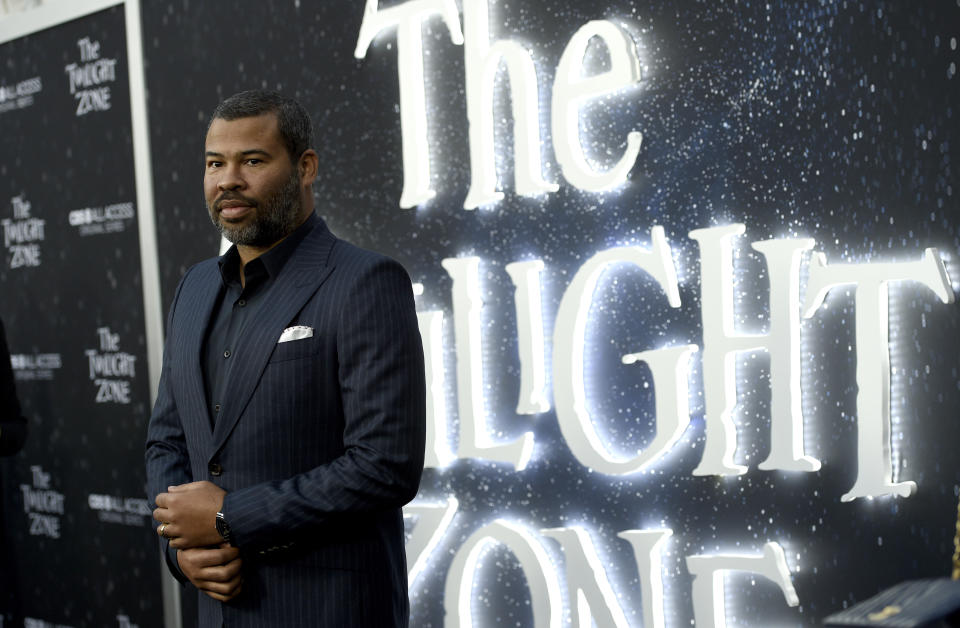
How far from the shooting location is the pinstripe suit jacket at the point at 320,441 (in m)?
1.55

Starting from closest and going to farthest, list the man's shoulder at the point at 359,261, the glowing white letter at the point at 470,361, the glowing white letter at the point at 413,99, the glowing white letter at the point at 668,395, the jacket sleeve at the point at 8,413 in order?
the man's shoulder at the point at 359,261 < the glowing white letter at the point at 668,395 < the glowing white letter at the point at 470,361 < the glowing white letter at the point at 413,99 < the jacket sleeve at the point at 8,413

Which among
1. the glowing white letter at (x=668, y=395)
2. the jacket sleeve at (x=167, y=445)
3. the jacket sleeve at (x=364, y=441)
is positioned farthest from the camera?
the glowing white letter at (x=668, y=395)

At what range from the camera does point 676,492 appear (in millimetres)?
2340

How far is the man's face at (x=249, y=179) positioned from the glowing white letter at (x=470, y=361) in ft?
3.17

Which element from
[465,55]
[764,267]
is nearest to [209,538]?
[764,267]

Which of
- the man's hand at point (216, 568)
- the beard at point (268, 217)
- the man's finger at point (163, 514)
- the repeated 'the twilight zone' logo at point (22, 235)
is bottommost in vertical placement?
the man's hand at point (216, 568)

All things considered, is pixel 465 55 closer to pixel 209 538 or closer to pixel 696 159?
pixel 696 159

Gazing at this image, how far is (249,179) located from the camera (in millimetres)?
1688

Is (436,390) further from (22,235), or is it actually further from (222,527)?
(22,235)

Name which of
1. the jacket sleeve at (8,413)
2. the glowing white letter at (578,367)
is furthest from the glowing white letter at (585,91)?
the jacket sleeve at (8,413)

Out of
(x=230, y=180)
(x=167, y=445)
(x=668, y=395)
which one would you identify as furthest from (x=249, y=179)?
(x=668, y=395)

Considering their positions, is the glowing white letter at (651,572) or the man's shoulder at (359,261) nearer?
the man's shoulder at (359,261)

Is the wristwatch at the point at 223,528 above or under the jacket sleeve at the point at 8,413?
under

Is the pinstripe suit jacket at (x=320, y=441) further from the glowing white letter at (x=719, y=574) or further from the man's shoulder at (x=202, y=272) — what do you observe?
the glowing white letter at (x=719, y=574)
